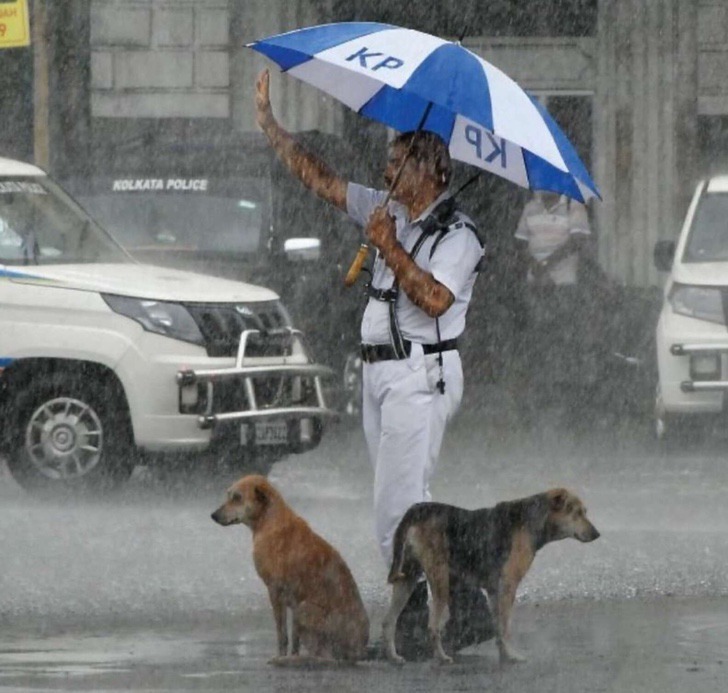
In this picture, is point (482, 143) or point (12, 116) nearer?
point (482, 143)

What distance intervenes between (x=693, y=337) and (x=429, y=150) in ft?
23.6

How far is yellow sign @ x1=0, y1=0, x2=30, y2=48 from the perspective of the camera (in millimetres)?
19594

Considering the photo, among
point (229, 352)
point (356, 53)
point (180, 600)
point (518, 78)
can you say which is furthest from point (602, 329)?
point (356, 53)

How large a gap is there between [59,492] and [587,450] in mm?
4126

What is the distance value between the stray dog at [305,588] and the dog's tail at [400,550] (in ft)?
0.46

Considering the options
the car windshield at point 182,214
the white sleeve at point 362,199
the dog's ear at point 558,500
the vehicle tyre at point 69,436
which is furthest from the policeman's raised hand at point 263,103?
the car windshield at point 182,214

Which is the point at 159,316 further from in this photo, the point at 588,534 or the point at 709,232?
the point at 588,534

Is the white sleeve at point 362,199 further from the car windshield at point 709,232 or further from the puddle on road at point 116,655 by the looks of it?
the car windshield at point 709,232

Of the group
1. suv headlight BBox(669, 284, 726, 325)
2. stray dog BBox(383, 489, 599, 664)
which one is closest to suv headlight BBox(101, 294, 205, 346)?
suv headlight BBox(669, 284, 726, 325)

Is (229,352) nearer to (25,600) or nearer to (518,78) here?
(25,600)

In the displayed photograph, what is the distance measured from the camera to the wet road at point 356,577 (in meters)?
8.27

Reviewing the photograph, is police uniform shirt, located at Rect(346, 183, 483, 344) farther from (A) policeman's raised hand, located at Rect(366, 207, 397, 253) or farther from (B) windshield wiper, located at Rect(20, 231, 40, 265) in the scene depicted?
(B) windshield wiper, located at Rect(20, 231, 40, 265)

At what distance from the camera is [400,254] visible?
8250 millimetres

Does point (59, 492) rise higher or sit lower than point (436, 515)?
lower
